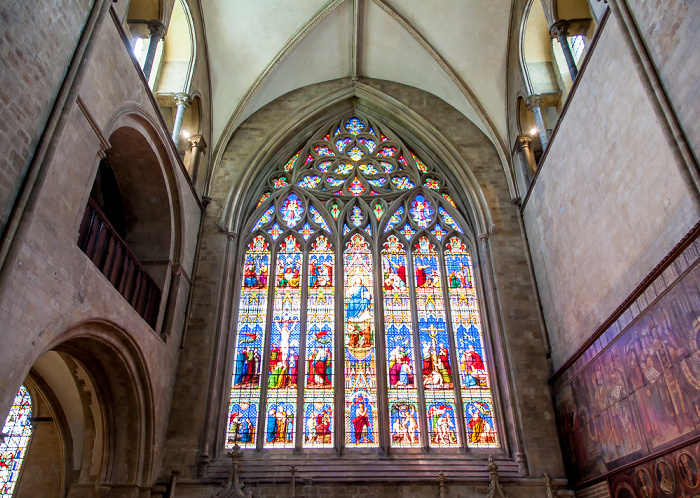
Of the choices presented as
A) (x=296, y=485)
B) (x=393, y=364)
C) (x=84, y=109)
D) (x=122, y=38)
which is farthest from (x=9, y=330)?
(x=393, y=364)

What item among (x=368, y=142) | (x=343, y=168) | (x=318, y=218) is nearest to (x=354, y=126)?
(x=368, y=142)

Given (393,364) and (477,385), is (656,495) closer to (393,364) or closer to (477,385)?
(477,385)

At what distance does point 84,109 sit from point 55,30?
92 cm

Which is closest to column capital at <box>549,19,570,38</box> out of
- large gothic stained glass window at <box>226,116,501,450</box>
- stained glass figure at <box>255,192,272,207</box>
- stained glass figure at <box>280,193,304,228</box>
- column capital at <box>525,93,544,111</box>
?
column capital at <box>525,93,544,111</box>

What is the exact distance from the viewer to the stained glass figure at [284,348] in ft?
33.4

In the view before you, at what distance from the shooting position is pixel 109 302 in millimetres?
7594

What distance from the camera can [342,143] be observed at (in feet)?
46.2

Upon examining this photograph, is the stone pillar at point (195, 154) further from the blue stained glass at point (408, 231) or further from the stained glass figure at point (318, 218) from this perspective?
the blue stained glass at point (408, 231)

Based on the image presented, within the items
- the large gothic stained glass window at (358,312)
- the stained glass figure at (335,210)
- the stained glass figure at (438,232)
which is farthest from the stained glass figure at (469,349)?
the stained glass figure at (335,210)

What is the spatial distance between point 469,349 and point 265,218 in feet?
17.3

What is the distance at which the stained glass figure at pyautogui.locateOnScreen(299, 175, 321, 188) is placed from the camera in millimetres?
13289

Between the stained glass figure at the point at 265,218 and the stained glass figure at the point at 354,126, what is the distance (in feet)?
9.91

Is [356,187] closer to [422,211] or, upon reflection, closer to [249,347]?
[422,211]

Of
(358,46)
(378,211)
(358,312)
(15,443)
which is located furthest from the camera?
(358,46)
